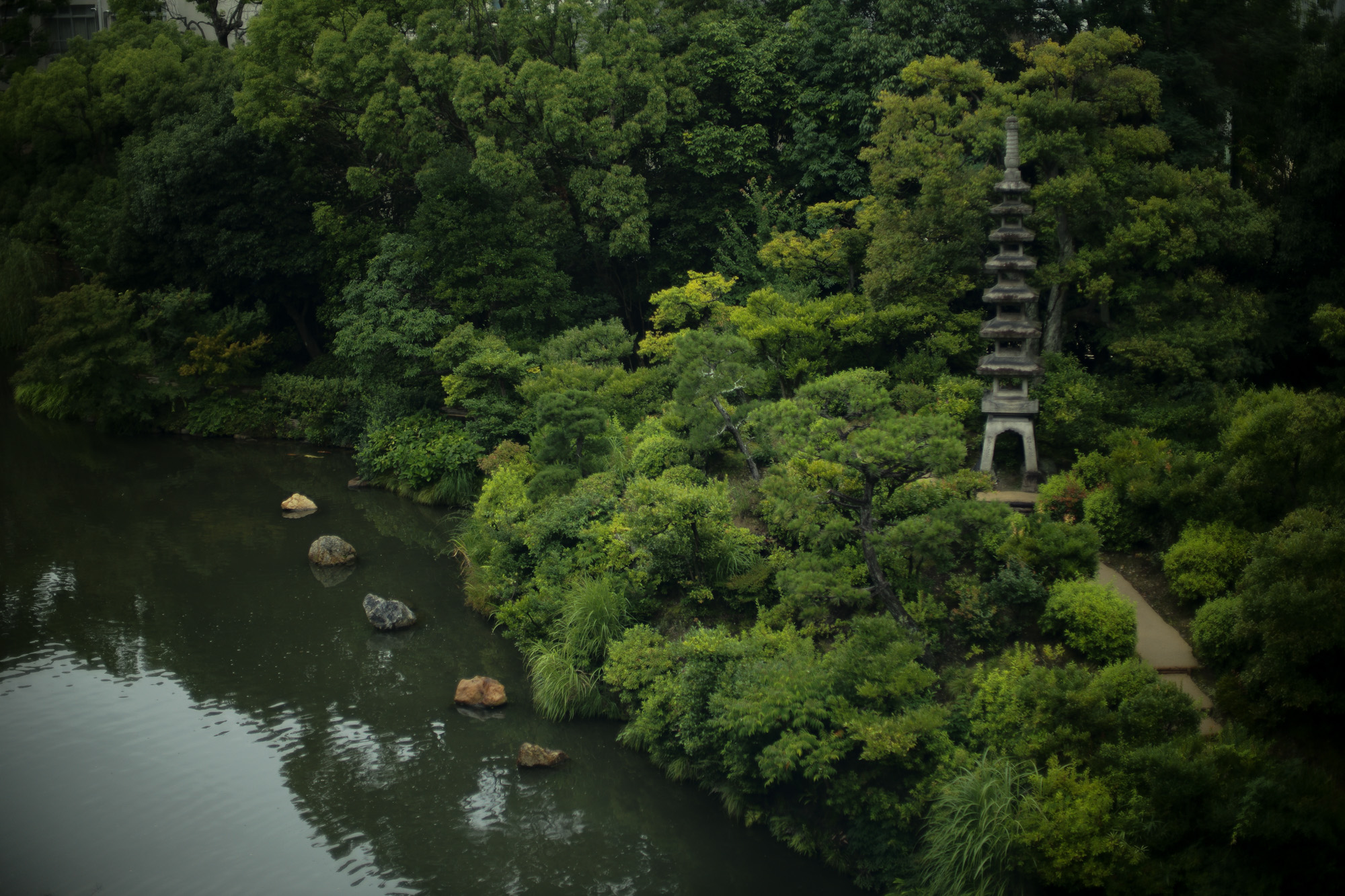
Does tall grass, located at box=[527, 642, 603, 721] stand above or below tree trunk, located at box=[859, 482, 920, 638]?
below

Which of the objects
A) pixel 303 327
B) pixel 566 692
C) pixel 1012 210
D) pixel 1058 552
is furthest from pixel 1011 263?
pixel 303 327

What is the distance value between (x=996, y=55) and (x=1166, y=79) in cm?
435

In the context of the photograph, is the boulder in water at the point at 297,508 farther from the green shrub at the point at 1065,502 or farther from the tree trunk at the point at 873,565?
the green shrub at the point at 1065,502

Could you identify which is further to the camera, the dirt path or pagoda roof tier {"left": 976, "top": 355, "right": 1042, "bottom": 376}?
pagoda roof tier {"left": 976, "top": 355, "right": 1042, "bottom": 376}

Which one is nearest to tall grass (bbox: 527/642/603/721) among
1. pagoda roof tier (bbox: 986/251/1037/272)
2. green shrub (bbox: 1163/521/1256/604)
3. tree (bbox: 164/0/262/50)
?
green shrub (bbox: 1163/521/1256/604)

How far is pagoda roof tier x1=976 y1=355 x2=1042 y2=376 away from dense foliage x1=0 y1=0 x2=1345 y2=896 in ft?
3.69

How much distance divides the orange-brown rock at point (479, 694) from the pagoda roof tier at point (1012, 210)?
1192cm

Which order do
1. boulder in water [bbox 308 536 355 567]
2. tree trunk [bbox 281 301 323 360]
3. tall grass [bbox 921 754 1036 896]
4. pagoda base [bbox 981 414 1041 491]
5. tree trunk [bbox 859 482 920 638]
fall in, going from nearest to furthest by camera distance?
tall grass [bbox 921 754 1036 896] < tree trunk [bbox 859 482 920 638] < pagoda base [bbox 981 414 1041 491] < boulder in water [bbox 308 536 355 567] < tree trunk [bbox 281 301 323 360]

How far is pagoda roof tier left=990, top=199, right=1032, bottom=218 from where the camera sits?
57.3ft

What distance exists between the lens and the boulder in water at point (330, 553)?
20906mm

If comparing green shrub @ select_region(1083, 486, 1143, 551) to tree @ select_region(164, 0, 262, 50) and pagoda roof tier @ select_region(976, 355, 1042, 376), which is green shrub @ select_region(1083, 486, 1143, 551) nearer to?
pagoda roof tier @ select_region(976, 355, 1042, 376)

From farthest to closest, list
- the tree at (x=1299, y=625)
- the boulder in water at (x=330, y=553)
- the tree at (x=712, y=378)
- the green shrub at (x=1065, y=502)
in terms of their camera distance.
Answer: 1. the boulder in water at (x=330, y=553)
2. the tree at (x=712, y=378)
3. the green shrub at (x=1065, y=502)
4. the tree at (x=1299, y=625)

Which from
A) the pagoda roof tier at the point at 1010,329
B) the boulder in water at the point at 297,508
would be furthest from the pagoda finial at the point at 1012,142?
the boulder in water at the point at 297,508

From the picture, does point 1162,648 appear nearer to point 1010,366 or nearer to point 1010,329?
point 1010,366
